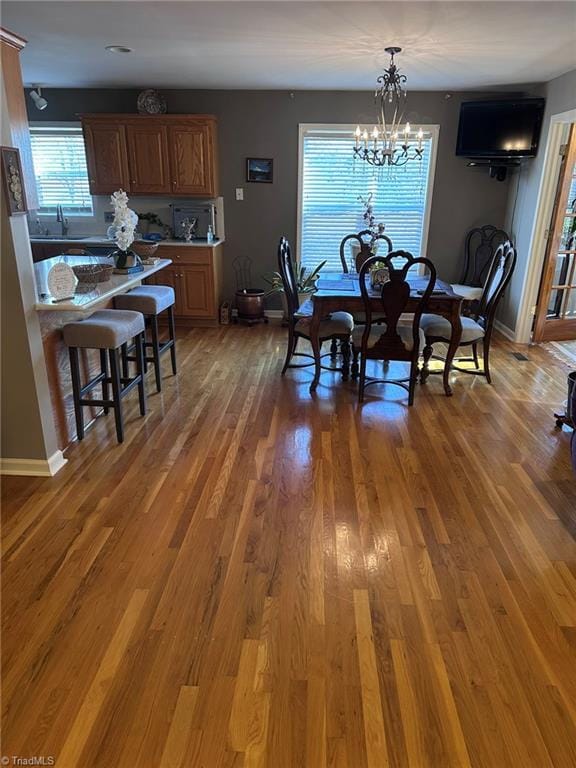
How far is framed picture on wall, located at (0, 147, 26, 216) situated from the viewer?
7.58ft

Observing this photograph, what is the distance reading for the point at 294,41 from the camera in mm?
3467

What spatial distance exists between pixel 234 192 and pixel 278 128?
82cm

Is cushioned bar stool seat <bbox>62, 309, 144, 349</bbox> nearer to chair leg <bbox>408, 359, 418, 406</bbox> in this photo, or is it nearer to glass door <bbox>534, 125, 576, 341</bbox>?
chair leg <bbox>408, 359, 418, 406</bbox>

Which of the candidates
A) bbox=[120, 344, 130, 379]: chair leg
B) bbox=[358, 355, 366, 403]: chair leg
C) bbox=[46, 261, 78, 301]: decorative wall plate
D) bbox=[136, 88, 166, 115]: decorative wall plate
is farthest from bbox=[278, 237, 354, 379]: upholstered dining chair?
bbox=[136, 88, 166, 115]: decorative wall plate

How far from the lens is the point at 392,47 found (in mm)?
3609

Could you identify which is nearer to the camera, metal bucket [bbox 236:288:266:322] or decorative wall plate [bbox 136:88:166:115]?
decorative wall plate [bbox 136:88:166:115]

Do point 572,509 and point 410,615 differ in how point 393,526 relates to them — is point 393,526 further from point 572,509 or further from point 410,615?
point 572,509

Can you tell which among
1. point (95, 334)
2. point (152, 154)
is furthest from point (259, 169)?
point (95, 334)

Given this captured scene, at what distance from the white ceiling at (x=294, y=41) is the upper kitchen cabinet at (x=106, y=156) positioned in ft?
1.44

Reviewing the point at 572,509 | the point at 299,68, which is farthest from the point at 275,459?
the point at 299,68

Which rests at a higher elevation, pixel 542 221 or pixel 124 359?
pixel 542 221

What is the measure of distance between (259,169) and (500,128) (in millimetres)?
2489

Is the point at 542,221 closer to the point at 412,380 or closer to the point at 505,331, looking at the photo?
the point at 505,331

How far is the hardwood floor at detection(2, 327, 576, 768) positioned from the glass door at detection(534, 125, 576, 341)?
2201mm
